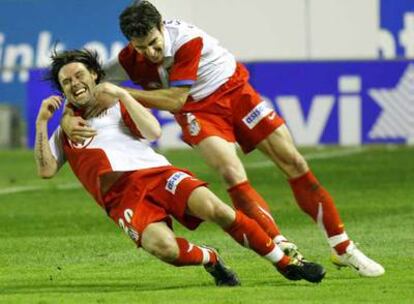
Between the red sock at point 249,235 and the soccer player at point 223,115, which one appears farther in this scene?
the soccer player at point 223,115

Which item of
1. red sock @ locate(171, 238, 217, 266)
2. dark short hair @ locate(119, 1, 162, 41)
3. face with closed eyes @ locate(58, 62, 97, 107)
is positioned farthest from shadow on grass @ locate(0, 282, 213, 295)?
dark short hair @ locate(119, 1, 162, 41)

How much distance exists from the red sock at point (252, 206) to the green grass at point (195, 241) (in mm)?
346

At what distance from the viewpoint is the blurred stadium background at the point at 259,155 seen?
1045cm

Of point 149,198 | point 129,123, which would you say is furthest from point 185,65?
point 149,198

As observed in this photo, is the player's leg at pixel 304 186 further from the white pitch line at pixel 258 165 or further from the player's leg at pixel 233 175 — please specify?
the white pitch line at pixel 258 165

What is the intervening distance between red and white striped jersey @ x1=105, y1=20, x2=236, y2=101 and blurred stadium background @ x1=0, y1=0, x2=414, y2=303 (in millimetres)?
1333

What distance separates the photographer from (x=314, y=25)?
106ft

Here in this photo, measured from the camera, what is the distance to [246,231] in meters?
9.91

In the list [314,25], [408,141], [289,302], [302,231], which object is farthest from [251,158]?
[289,302]

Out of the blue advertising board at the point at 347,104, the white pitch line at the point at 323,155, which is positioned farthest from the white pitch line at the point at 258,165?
the blue advertising board at the point at 347,104

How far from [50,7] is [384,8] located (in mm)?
6831

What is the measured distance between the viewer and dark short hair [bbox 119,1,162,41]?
10297mm

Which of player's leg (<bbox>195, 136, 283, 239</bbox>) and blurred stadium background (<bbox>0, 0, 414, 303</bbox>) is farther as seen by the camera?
player's leg (<bbox>195, 136, 283, 239</bbox>)

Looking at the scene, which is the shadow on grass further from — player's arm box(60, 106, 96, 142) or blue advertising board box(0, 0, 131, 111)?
blue advertising board box(0, 0, 131, 111)
